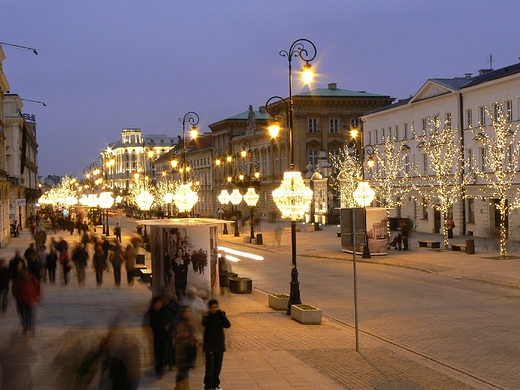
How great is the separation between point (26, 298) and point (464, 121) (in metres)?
41.9

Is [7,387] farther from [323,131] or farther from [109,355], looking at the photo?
[323,131]

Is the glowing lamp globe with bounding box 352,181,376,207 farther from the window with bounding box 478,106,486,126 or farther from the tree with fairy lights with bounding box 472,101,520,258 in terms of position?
the window with bounding box 478,106,486,126

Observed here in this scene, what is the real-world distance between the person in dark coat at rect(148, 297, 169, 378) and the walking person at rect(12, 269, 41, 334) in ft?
16.3

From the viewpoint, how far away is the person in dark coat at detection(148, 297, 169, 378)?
1316 centimetres

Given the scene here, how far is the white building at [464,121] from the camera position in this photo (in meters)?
47.9

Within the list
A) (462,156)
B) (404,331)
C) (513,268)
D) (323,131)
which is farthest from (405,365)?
(323,131)

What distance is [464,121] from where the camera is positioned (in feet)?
175

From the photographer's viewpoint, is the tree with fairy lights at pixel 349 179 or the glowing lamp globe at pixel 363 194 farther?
the tree with fairy lights at pixel 349 179


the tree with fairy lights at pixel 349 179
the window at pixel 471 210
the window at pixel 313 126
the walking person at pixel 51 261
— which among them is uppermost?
the window at pixel 313 126

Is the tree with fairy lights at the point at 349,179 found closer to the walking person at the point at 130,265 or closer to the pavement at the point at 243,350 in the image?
the walking person at the point at 130,265

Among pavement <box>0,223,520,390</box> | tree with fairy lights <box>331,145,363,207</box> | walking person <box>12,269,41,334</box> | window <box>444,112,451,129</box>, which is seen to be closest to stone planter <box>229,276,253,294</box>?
pavement <box>0,223,520,390</box>

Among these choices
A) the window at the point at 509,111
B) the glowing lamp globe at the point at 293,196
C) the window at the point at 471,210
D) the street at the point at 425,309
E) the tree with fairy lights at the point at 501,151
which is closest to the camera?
the street at the point at 425,309

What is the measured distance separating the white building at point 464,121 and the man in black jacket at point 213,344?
126 ft

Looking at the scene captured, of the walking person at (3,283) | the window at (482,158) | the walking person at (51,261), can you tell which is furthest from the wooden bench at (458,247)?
the walking person at (3,283)
